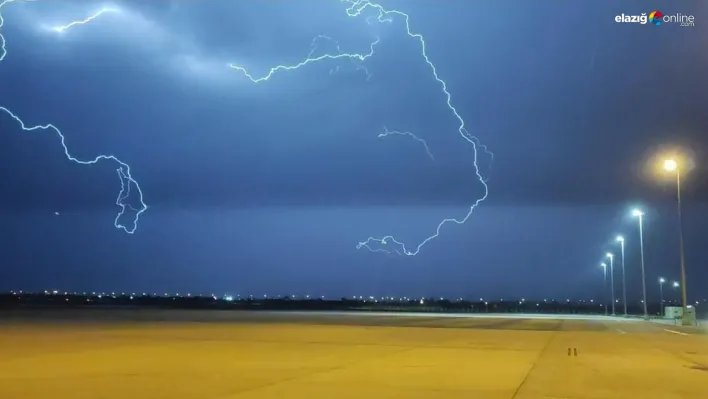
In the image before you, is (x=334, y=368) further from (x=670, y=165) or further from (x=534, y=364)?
(x=670, y=165)

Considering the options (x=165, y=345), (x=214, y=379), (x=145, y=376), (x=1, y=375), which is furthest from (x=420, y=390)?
(x=165, y=345)

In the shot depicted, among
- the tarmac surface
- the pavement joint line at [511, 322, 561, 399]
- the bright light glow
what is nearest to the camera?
the tarmac surface

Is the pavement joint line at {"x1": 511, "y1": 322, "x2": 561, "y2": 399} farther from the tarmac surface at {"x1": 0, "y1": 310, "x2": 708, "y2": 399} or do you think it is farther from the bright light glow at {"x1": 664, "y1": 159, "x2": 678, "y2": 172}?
the bright light glow at {"x1": 664, "y1": 159, "x2": 678, "y2": 172}

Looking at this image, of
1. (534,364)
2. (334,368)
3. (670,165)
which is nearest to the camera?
(334,368)

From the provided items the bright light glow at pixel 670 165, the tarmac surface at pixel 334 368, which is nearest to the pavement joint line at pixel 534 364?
the tarmac surface at pixel 334 368

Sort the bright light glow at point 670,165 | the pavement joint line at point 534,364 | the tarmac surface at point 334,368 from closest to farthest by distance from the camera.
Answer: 1. the tarmac surface at point 334,368
2. the pavement joint line at point 534,364
3. the bright light glow at point 670,165

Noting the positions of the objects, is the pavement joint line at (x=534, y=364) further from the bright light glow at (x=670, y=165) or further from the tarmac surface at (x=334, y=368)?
the bright light glow at (x=670, y=165)

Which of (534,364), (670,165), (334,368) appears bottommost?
(334,368)

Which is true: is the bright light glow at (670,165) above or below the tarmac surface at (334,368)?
above

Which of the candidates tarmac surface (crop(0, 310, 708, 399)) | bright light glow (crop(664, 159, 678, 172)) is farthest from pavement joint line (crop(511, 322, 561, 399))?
bright light glow (crop(664, 159, 678, 172))

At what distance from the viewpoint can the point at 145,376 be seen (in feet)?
51.2

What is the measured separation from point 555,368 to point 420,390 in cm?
574

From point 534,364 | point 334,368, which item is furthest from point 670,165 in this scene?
point 334,368

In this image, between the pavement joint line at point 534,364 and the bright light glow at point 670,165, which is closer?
the pavement joint line at point 534,364
